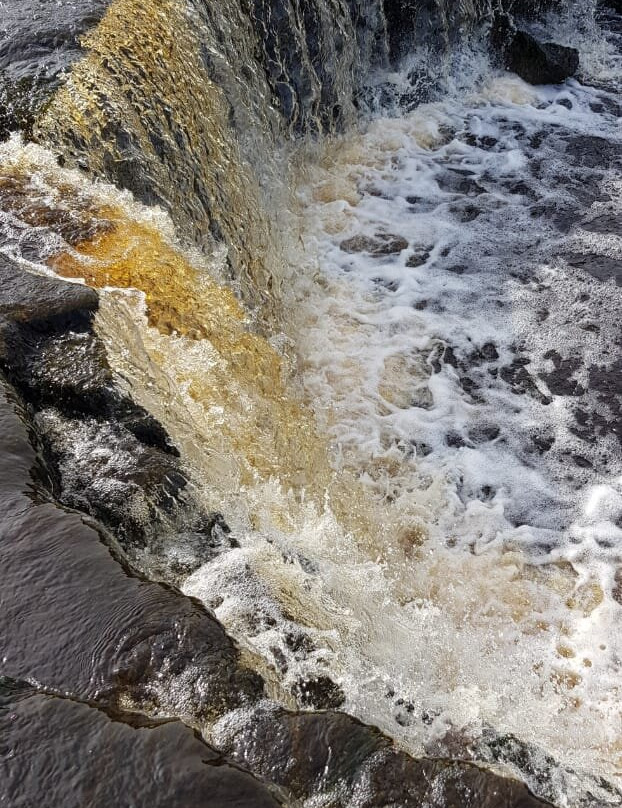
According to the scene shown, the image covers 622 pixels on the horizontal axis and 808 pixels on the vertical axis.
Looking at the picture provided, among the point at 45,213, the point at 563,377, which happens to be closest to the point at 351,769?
the point at 45,213

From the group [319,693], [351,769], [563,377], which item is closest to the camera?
[351,769]

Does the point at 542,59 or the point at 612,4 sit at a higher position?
the point at 612,4

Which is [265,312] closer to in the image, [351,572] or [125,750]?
[351,572]

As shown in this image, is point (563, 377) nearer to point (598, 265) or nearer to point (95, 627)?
point (598, 265)

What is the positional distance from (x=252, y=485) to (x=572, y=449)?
2104 mm

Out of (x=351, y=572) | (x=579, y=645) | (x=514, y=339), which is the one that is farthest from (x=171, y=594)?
(x=514, y=339)

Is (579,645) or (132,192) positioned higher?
(132,192)

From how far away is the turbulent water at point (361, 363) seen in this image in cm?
304

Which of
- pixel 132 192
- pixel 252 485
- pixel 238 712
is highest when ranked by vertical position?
pixel 132 192

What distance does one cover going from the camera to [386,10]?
296 inches

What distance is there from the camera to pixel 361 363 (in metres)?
5.04

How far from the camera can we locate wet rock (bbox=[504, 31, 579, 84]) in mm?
8078

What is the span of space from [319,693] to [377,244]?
4287 millimetres

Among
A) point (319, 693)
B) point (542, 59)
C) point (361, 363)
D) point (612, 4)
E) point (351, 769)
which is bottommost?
point (361, 363)
